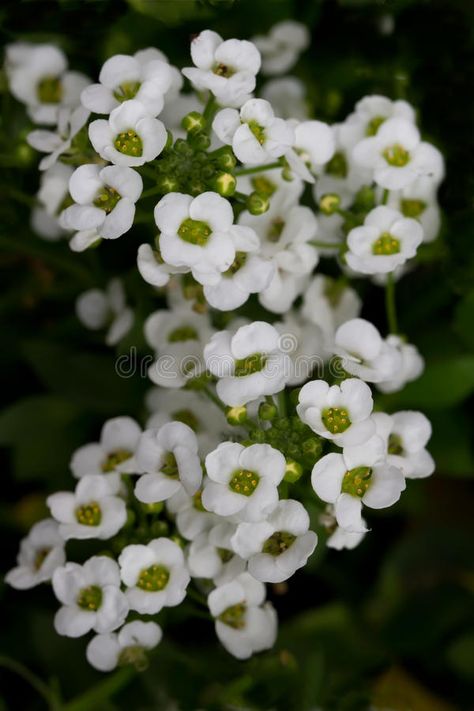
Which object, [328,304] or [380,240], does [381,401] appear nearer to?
[328,304]

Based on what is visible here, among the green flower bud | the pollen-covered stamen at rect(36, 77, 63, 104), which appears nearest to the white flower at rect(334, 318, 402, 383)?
the green flower bud

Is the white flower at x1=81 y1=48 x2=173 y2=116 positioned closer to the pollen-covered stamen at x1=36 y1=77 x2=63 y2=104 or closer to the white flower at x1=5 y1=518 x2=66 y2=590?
the pollen-covered stamen at x1=36 y1=77 x2=63 y2=104

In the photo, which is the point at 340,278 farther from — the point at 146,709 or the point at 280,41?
the point at 146,709

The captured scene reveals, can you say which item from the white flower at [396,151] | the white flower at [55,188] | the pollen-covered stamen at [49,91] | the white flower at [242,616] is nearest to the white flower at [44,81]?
the pollen-covered stamen at [49,91]

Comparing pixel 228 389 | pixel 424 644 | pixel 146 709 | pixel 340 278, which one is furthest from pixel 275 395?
pixel 424 644

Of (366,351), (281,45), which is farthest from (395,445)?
(281,45)
